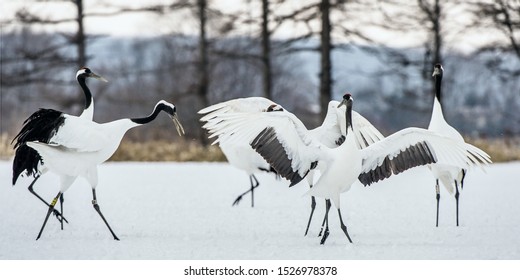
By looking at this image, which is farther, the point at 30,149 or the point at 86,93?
the point at 86,93

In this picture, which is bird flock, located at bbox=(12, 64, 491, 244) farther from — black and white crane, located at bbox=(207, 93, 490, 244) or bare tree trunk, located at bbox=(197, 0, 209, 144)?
bare tree trunk, located at bbox=(197, 0, 209, 144)

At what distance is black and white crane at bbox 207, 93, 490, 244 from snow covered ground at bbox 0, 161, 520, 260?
61cm

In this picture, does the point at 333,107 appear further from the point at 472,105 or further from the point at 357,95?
the point at 357,95

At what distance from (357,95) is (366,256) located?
45145 millimetres

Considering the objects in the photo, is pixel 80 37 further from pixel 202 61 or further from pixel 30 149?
pixel 30 149

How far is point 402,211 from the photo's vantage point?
8836 mm

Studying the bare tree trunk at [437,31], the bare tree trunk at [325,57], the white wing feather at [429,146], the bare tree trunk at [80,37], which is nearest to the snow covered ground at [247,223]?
the white wing feather at [429,146]

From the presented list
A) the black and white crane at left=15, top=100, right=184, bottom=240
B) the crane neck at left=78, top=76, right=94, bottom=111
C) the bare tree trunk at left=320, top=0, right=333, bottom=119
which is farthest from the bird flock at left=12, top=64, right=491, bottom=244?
the bare tree trunk at left=320, top=0, right=333, bottom=119

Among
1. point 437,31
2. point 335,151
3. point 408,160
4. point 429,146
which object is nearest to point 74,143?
point 335,151

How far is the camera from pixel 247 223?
308 inches

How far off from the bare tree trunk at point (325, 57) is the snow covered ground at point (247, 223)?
4079 mm

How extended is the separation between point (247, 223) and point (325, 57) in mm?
8953

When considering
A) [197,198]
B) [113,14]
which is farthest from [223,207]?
[113,14]

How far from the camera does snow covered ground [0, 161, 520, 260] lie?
6.15 metres
